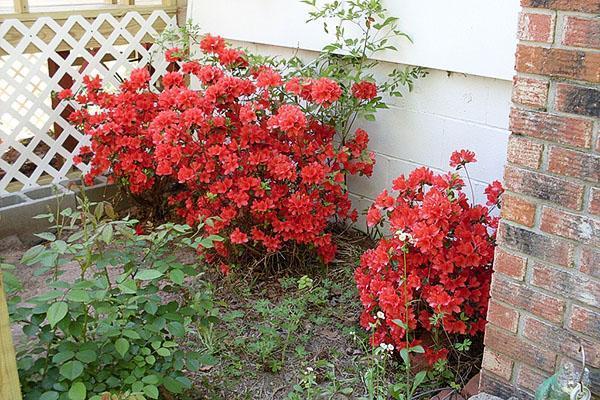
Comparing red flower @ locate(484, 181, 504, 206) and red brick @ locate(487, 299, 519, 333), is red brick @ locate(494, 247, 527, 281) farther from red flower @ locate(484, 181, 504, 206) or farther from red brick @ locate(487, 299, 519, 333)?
red flower @ locate(484, 181, 504, 206)

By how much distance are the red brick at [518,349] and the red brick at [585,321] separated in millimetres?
119

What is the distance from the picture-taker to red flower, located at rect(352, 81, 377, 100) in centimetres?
329

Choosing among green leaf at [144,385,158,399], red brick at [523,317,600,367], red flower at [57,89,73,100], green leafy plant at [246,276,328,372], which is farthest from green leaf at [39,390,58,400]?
red flower at [57,89,73,100]

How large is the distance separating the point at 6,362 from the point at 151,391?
16.1 inches

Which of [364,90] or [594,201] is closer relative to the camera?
[594,201]

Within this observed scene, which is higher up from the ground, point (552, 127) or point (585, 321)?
point (552, 127)

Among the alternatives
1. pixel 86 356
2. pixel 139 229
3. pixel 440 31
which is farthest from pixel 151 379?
pixel 440 31

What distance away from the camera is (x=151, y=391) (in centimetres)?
190

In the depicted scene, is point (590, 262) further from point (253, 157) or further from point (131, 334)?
point (253, 157)

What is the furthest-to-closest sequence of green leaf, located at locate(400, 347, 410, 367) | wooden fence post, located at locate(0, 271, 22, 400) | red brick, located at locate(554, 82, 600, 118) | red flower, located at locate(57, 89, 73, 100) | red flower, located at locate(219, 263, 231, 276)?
1. red flower, located at locate(57, 89, 73, 100)
2. red flower, located at locate(219, 263, 231, 276)
3. green leaf, located at locate(400, 347, 410, 367)
4. red brick, located at locate(554, 82, 600, 118)
5. wooden fence post, located at locate(0, 271, 22, 400)

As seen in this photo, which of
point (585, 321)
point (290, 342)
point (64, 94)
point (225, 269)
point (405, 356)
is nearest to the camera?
point (585, 321)

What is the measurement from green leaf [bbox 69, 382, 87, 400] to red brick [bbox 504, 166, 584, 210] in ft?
4.07

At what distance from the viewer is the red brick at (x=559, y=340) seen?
184cm

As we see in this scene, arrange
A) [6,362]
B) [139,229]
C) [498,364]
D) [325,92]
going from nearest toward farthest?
[6,362] < [498,364] < [325,92] < [139,229]
